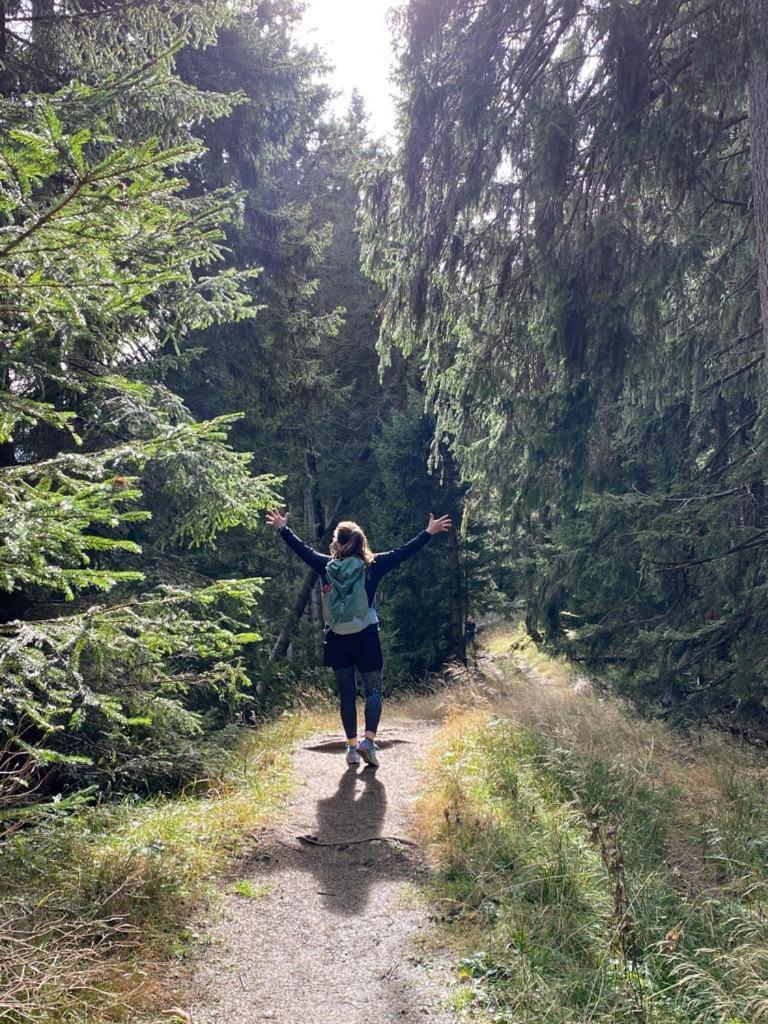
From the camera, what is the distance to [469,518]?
9.85 metres

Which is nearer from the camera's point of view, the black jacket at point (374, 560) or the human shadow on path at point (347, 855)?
the human shadow on path at point (347, 855)

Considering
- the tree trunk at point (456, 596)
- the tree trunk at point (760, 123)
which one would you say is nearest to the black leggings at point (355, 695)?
the tree trunk at point (760, 123)

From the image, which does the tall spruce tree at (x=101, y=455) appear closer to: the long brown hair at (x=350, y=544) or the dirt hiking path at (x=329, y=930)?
the long brown hair at (x=350, y=544)

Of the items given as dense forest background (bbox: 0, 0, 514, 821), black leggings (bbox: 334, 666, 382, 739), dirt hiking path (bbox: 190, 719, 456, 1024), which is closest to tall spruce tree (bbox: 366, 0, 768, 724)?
dense forest background (bbox: 0, 0, 514, 821)

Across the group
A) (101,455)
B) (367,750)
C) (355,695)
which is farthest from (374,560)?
(101,455)

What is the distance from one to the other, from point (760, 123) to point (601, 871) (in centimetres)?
550

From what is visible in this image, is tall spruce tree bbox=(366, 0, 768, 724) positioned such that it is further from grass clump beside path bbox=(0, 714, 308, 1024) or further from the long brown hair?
grass clump beside path bbox=(0, 714, 308, 1024)

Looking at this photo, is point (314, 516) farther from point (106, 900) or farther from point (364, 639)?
point (106, 900)

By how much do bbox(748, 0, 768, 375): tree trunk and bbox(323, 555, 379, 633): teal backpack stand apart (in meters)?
3.84

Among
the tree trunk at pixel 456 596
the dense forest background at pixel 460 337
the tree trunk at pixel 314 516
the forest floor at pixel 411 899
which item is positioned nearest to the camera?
the forest floor at pixel 411 899

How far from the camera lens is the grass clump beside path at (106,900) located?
120 inches

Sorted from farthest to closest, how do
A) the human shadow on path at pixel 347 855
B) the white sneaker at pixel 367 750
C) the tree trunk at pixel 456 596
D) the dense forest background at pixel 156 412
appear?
1. the tree trunk at pixel 456 596
2. the white sneaker at pixel 367 750
3. the human shadow on path at pixel 347 855
4. the dense forest background at pixel 156 412

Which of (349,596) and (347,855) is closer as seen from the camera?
(347,855)

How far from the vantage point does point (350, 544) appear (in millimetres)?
6809
